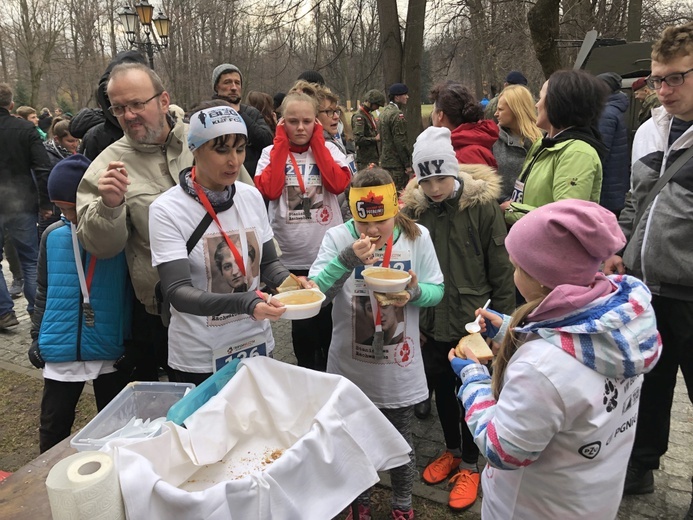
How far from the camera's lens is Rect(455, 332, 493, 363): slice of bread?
6.33 feet

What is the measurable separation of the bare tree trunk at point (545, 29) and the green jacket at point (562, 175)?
5391 millimetres

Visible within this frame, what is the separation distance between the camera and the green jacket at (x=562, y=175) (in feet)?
Result: 10.4

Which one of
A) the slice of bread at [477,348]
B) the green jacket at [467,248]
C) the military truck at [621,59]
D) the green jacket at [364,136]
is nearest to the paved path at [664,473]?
the slice of bread at [477,348]

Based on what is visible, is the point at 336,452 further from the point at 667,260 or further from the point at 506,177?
the point at 506,177

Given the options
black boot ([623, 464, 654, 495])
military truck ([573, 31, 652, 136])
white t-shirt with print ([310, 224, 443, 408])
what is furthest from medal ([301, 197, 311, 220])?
military truck ([573, 31, 652, 136])

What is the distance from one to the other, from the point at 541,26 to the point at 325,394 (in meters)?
7.86

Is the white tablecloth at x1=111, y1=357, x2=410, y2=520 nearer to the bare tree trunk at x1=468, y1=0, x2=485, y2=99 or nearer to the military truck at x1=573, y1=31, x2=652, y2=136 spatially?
the military truck at x1=573, y1=31, x2=652, y2=136

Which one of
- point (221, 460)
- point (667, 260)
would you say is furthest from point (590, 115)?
point (221, 460)

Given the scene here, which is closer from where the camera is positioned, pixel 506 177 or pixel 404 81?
pixel 506 177

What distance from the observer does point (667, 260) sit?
265cm

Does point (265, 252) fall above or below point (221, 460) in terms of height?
above

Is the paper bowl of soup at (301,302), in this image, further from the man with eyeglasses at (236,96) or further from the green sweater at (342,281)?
the man with eyeglasses at (236,96)

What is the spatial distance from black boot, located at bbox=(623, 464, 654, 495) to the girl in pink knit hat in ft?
4.95

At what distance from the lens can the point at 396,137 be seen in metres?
8.75
